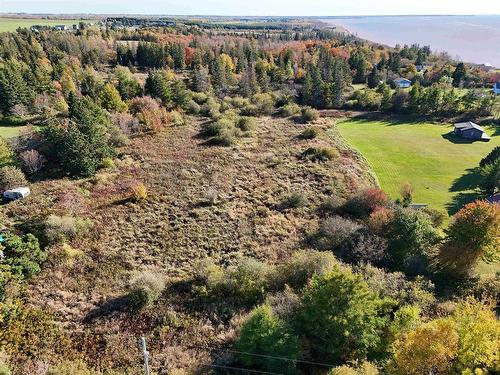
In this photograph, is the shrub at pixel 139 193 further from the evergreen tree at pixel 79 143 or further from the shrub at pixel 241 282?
the shrub at pixel 241 282

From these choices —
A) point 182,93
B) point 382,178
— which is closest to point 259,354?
point 382,178

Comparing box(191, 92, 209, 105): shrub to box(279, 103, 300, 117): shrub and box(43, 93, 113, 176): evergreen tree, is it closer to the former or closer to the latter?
box(279, 103, 300, 117): shrub

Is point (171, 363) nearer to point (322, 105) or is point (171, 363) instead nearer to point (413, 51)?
point (322, 105)

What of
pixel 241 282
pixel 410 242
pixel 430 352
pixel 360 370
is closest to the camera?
pixel 430 352

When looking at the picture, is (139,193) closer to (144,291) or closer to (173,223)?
(173,223)

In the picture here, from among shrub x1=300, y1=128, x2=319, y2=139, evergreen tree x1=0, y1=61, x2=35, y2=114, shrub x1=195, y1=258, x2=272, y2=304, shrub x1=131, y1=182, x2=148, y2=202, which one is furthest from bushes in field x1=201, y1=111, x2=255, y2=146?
shrub x1=195, y1=258, x2=272, y2=304

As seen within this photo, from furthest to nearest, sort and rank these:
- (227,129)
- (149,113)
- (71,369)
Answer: (227,129)
(149,113)
(71,369)

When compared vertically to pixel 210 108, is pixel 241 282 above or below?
below

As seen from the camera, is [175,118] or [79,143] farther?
[175,118]

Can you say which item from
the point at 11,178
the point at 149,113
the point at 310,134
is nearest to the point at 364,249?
the point at 310,134
